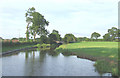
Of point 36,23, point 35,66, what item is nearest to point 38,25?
point 36,23

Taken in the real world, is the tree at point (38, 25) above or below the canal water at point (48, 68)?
above

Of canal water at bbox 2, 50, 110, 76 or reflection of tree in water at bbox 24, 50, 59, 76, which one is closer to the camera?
canal water at bbox 2, 50, 110, 76

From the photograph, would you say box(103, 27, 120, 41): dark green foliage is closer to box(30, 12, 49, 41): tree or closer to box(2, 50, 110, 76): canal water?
box(30, 12, 49, 41): tree

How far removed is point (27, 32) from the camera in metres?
87.4

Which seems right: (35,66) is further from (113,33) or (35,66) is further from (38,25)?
(113,33)

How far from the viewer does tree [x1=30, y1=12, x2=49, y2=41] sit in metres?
88.5

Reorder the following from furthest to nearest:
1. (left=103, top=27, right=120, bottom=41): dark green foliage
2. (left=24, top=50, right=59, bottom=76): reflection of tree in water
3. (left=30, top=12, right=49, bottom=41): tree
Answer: (left=103, top=27, right=120, bottom=41): dark green foliage, (left=30, top=12, right=49, bottom=41): tree, (left=24, top=50, right=59, bottom=76): reflection of tree in water

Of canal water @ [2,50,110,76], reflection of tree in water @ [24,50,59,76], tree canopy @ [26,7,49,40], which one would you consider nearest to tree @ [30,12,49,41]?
tree canopy @ [26,7,49,40]

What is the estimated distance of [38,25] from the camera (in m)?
91.6

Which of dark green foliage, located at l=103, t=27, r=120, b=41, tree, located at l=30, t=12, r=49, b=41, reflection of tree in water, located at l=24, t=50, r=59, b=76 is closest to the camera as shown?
reflection of tree in water, located at l=24, t=50, r=59, b=76

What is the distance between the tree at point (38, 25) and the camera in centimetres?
8849

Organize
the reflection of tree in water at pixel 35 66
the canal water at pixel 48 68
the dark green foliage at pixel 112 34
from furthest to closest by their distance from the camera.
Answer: the dark green foliage at pixel 112 34
the reflection of tree in water at pixel 35 66
the canal water at pixel 48 68

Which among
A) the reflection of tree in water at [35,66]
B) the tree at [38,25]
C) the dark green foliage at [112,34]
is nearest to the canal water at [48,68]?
the reflection of tree in water at [35,66]

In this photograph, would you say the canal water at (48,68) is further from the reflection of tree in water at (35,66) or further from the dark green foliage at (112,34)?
the dark green foliage at (112,34)
